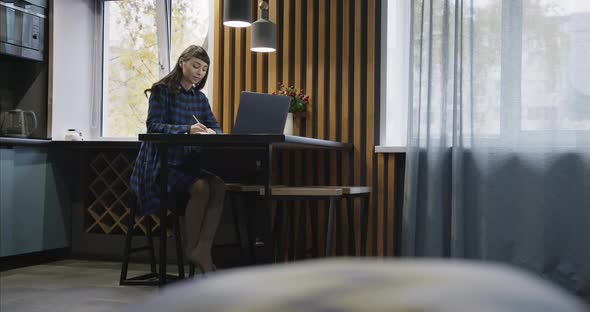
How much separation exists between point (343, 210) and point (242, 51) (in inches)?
46.7

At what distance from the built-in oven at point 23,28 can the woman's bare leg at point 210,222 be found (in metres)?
1.55

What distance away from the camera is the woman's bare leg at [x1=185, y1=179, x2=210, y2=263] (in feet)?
9.47

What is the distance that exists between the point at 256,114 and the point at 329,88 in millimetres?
915

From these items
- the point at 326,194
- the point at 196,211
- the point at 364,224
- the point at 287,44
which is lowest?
the point at 364,224

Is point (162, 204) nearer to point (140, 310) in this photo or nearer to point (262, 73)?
point (262, 73)

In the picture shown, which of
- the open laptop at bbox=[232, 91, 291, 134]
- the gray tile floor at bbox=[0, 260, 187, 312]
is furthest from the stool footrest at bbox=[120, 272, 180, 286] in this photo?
the open laptop at bbox=[232, 91, 291, 134]

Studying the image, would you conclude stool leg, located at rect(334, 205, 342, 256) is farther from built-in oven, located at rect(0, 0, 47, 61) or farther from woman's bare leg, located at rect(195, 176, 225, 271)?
built-in oven, located at rect(0, 0, 47, 61)

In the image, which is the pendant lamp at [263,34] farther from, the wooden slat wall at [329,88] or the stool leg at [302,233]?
the stool leg at [302,233]

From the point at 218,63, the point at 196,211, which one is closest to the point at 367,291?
the point at 196,211

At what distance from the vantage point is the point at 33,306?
8.20 feet

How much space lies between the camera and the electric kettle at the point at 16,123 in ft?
12.1

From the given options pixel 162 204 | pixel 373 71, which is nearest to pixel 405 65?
pixel 373 71

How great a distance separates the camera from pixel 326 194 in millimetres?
2734

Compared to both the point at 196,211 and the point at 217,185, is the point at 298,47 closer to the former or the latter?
the point at 217,185
